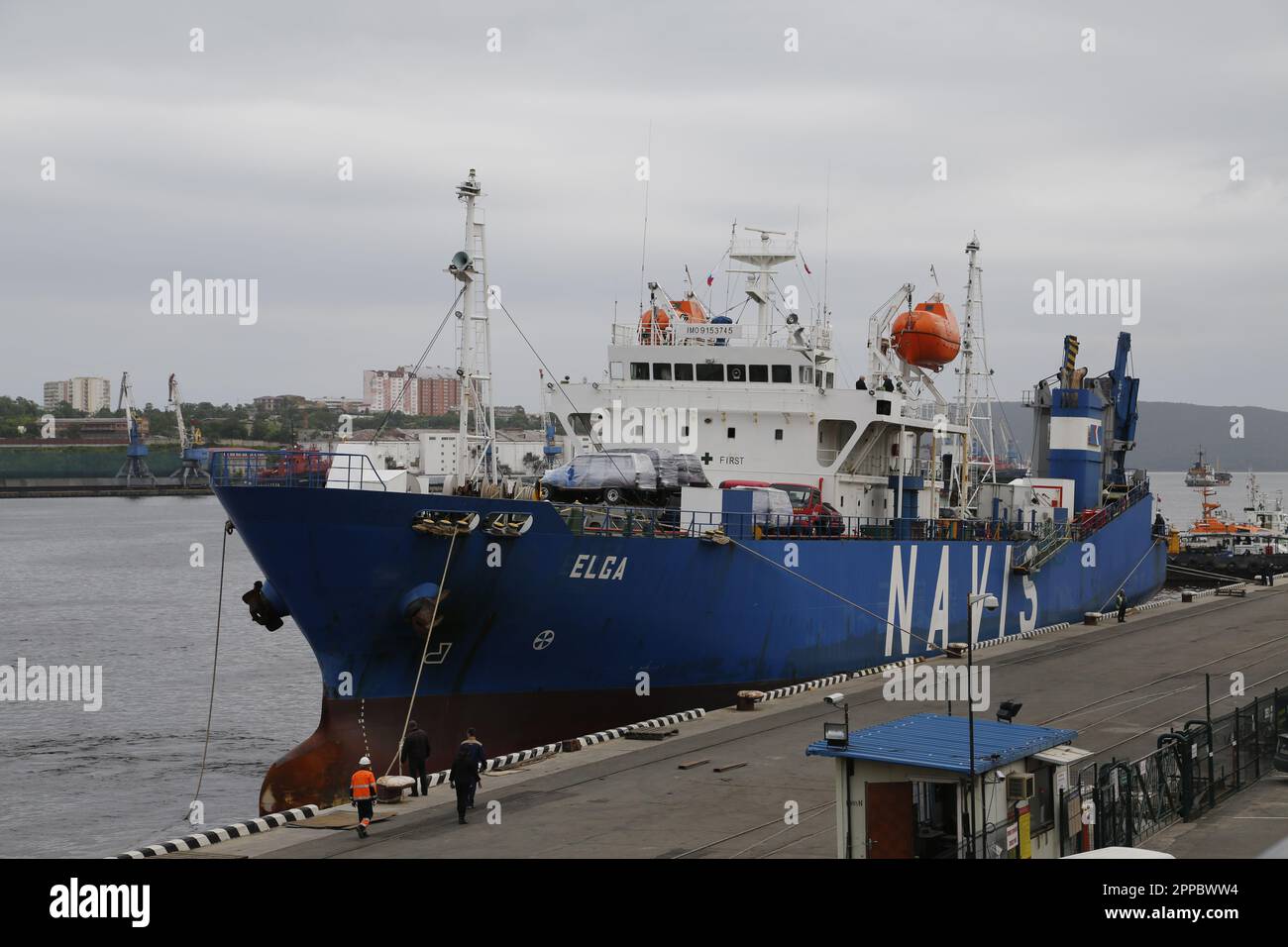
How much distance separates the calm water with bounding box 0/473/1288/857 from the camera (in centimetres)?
2484

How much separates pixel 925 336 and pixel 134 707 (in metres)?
24.4

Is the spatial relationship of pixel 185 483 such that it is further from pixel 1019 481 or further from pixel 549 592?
pixel 549 592

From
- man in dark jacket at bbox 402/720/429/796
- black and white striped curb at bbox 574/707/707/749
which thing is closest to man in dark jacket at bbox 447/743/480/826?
man in dark jacket at bbox 402/720/429/796

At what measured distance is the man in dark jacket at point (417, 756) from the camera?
17500 mm

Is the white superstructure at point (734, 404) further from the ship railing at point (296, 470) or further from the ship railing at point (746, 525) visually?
the ship railing at point (296, 470)

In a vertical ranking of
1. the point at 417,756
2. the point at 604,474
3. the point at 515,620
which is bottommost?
the point at 417,756

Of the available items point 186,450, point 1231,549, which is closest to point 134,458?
point 186,450

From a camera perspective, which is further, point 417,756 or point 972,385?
point 972,385

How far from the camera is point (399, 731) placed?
20453mm

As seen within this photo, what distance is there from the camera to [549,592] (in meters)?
21.3

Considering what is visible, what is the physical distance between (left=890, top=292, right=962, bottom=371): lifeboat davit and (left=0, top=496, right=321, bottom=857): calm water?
19414 mm

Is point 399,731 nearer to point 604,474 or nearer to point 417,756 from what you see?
point 417,756

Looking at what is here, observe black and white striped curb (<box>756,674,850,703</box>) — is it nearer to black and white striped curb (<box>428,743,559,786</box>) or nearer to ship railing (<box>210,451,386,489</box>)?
black and white striped curb (<box>428,743,559,786</box>)

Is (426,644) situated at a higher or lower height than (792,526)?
lower
